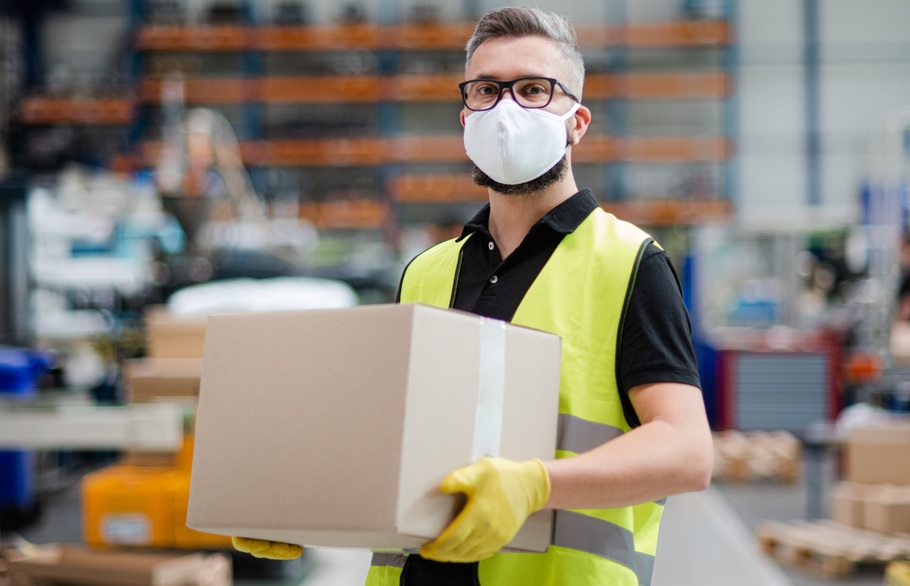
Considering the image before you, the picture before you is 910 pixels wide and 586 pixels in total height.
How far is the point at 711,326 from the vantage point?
9469 mm

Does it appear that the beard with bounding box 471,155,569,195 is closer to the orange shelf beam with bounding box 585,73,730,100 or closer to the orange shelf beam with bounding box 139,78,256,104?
the orange shelf beam with bounding box 585,73,730,100

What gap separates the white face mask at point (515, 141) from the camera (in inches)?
59.1

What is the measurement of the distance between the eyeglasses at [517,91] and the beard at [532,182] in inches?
4.3

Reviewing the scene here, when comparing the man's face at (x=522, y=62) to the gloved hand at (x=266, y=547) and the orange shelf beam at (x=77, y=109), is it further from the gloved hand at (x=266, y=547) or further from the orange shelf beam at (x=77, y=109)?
the orange shelf beam at (x=77, y=109)

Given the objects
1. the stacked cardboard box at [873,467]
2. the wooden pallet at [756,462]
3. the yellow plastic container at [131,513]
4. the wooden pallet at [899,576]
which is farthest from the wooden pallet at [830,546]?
the yellow plastic container at [131,513]

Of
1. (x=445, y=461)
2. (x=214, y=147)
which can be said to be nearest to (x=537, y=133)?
(x=445, y=461)

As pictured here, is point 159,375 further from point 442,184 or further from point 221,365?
point 442,184

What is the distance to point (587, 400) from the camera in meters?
1.42

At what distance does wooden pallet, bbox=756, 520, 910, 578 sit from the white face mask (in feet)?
13.0

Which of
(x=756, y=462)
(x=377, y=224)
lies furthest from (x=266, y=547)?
(x=377, y=224)

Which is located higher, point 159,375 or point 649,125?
point 649,125

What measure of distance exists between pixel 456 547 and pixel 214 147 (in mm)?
4617

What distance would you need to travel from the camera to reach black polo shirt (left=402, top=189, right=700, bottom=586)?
1.36 meters

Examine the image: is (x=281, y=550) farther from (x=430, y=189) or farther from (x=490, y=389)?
(x=430, y=189)
